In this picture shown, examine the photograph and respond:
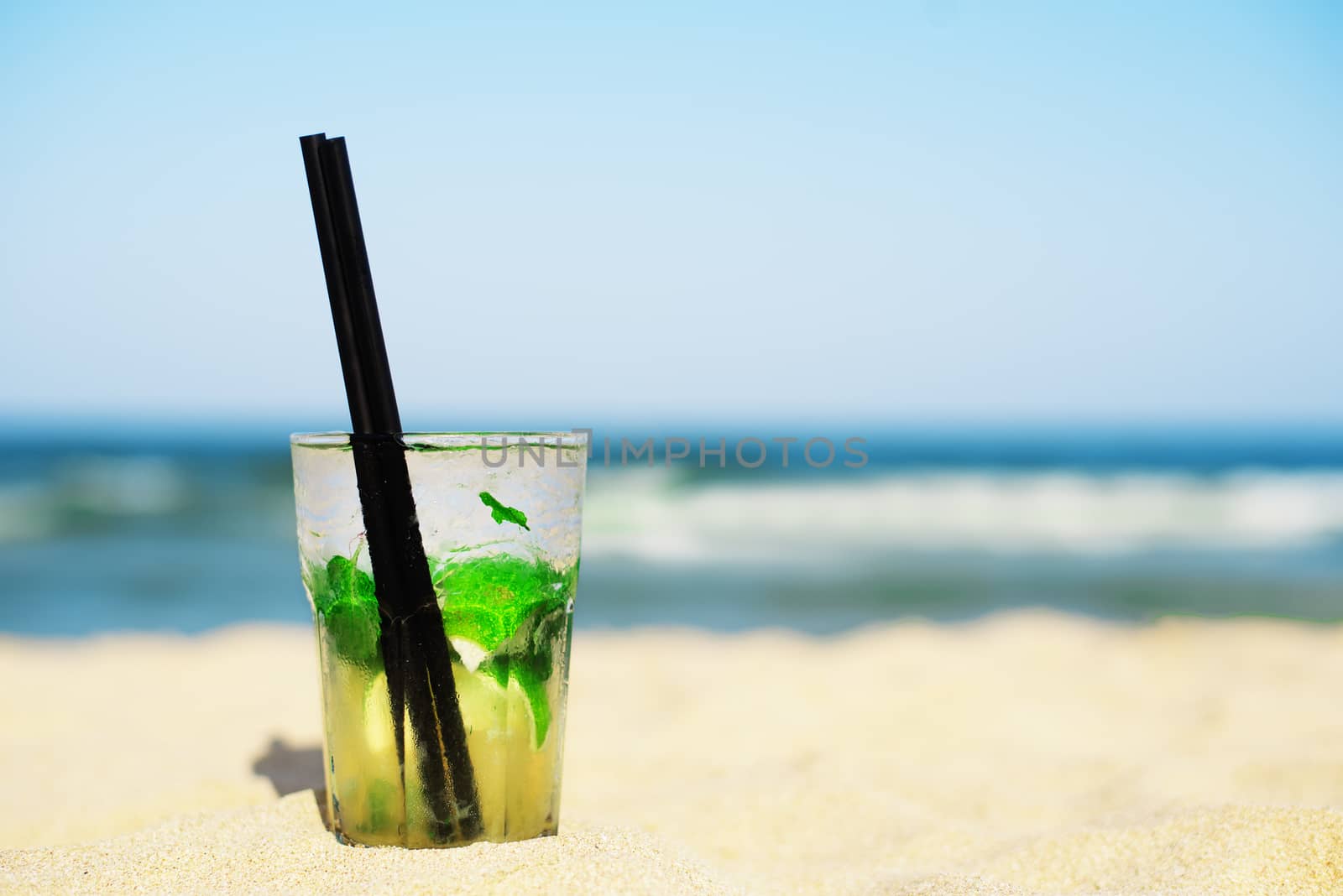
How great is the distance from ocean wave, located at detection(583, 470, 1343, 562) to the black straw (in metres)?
7.69

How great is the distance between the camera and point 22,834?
2.36m

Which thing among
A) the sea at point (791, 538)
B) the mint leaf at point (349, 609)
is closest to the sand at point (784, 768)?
the mint leaf at point (349, 609)

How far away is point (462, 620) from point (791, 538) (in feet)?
31.5

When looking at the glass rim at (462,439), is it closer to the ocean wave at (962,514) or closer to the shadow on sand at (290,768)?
the shadow on sand at (290,768)

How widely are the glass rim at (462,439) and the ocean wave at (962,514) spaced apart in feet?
25.4

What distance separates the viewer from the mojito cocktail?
1.64 meters

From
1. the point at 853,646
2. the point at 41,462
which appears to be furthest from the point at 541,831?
the point at 41,462

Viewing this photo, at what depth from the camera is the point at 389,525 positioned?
162 cm

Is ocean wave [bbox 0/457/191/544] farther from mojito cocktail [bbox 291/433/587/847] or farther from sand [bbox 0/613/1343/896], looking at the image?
mojito cocktail [bbox 291/433/587/847]

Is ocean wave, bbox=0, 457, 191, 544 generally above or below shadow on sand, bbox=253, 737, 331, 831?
below

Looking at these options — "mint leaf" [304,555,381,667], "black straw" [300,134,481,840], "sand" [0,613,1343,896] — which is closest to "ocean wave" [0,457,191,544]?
"sand" [0,613,1343,896]

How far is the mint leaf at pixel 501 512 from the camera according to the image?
166 cm

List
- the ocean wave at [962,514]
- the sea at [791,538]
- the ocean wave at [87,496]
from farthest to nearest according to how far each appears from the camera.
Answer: the ocean wave at [87,496] < the ocean wave at [962,514] < the sea at [791,538]

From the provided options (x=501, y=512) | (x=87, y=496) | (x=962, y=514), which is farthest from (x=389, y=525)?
(x=87, y=496)
